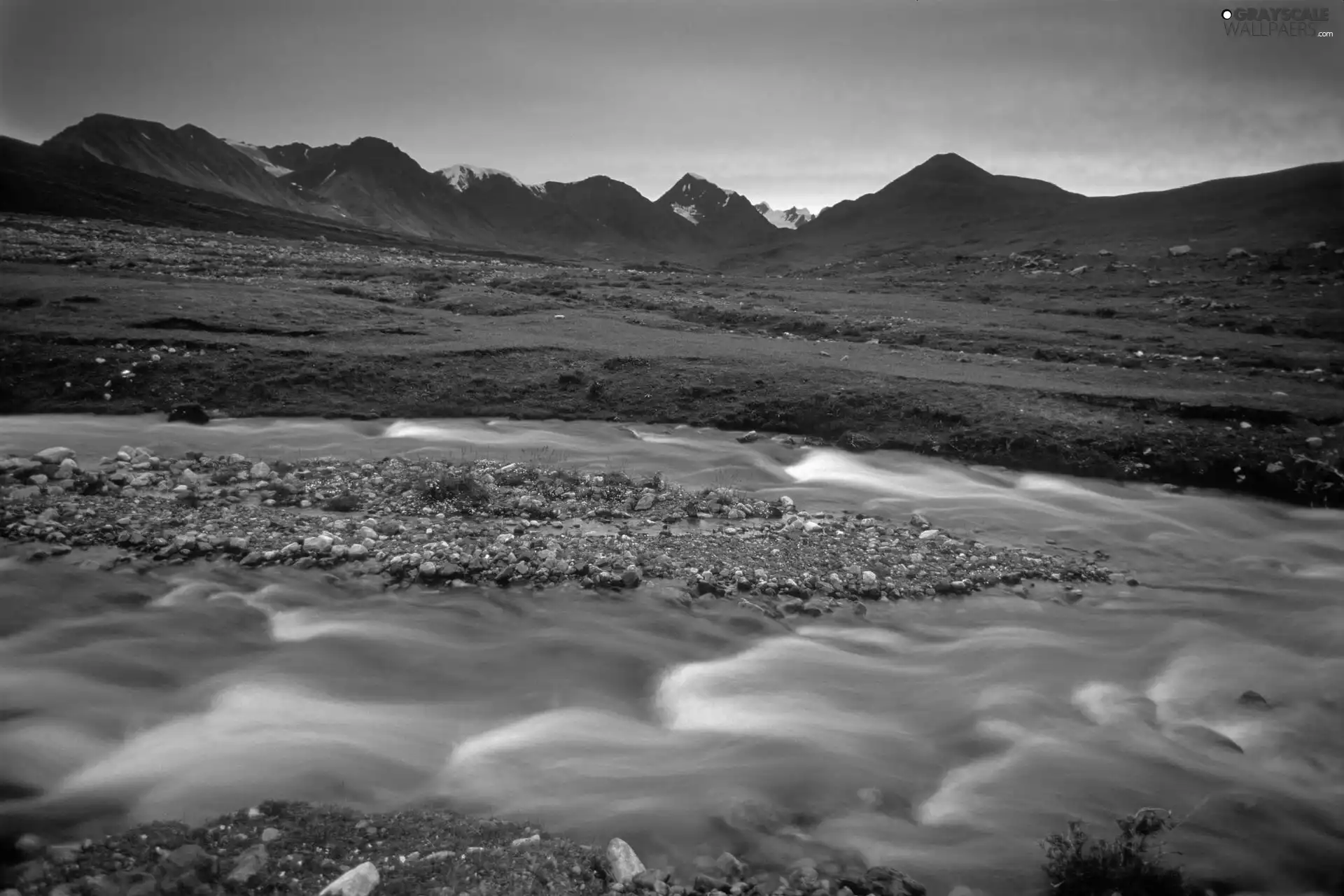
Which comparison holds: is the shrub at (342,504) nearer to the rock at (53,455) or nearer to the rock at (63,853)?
the rock at (53,455)

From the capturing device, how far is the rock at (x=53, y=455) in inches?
573

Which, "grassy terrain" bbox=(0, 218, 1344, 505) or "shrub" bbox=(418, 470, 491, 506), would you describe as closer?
"shrub" bbox=(418, 470, 491, 506)

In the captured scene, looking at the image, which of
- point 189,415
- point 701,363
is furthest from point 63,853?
point 701,363

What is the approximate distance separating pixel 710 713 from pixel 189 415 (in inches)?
630

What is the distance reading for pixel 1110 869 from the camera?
20.5 feet

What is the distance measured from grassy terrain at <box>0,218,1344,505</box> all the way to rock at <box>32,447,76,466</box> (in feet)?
14.0

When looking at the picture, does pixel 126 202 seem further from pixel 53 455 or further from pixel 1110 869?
pixel 1110 869

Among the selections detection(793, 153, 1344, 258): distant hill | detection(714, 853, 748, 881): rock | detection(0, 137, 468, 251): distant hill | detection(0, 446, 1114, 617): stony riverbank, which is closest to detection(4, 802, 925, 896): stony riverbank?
detection(714, 853, 748, 881): rock

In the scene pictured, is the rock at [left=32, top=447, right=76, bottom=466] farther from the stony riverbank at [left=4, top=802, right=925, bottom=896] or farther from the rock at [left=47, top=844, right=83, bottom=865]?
the stony riverbank at [left=4, top=802, right=925, bottom=896]

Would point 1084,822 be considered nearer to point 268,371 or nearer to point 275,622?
point 275,622

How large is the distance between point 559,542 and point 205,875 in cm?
712

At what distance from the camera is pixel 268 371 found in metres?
21.8

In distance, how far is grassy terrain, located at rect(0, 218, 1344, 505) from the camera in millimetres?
19516

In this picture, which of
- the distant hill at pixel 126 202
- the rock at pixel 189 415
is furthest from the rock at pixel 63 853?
the distant hill at pixel 126 202
